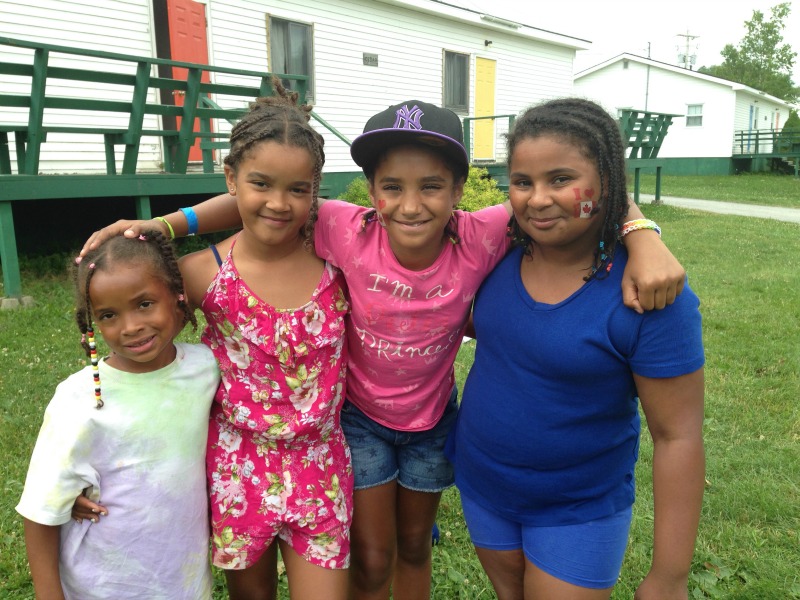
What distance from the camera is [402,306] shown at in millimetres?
2090

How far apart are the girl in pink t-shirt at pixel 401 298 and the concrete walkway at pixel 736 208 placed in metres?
15.8

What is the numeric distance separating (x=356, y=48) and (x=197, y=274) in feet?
41.1

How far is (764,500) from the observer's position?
3512mm

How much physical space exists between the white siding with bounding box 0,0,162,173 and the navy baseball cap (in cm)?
875

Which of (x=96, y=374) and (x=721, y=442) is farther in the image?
(x=721, y=442)

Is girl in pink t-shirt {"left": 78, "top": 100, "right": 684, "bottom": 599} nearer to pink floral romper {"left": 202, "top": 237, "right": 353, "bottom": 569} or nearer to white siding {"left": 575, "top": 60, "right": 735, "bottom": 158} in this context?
pink floral romper {"left": 202, "top": 237, "right": 353, "bottom": 569}

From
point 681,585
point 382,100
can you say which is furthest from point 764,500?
point 382,100

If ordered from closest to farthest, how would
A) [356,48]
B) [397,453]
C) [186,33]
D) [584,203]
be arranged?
1. [584,203]
2. [397,453]
3. [186,33]
4. [356,48]

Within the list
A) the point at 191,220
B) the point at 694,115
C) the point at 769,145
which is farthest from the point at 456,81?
the point at 769,145

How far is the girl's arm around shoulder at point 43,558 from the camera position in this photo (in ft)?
5.74

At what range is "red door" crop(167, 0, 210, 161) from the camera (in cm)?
1017

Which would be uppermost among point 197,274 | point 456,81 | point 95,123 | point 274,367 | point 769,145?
point 456,81

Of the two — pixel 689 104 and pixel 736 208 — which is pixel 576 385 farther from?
pixel 689 104

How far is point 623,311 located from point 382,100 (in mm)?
13309
